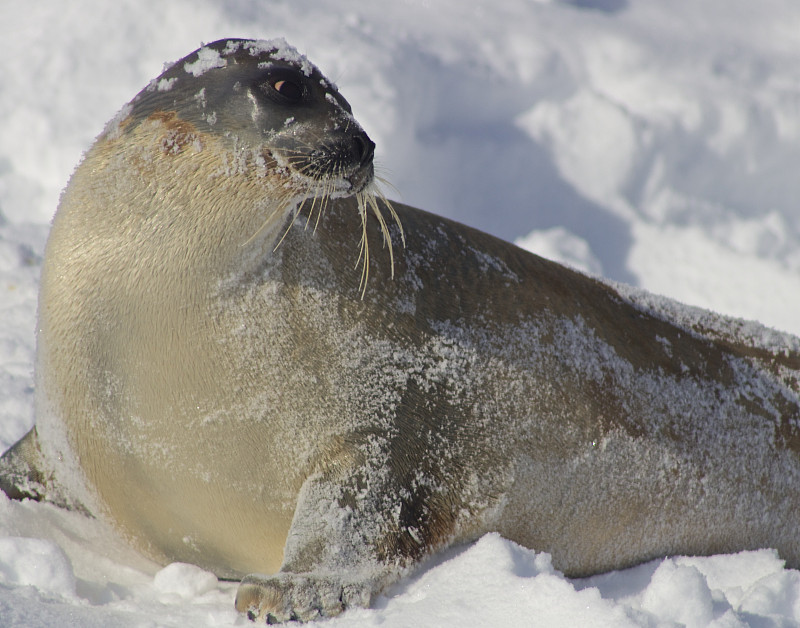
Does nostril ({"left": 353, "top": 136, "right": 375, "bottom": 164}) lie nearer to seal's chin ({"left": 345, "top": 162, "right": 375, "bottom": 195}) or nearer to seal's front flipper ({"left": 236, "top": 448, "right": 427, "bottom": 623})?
seal's chin ({"left": 345, "top": 162, "right": 375, "bottom": 195})

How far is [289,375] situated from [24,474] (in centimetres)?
118

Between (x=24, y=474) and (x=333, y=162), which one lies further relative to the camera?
(x=24, y=474)

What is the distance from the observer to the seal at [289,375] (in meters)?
2.41

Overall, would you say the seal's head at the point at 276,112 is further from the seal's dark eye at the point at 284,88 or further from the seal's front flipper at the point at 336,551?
the seal's front flipper at the point at 336,551

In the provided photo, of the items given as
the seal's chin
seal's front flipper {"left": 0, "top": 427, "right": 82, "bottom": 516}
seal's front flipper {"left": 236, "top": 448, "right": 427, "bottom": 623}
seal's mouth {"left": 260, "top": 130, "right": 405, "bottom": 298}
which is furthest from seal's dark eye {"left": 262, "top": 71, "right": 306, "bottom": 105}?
seal's front flipper {"left": 0, "top": 427, "right": 82, "bottom": 516}

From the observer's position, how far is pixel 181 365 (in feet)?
8.15

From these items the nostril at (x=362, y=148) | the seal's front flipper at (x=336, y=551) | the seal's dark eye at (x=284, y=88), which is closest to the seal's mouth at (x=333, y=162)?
the nostril at (x=362, y=148)

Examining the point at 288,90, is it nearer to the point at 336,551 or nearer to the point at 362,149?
the point at 362,149

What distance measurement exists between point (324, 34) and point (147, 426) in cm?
536

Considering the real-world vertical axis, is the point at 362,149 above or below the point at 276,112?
below

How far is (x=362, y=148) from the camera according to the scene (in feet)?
7.86

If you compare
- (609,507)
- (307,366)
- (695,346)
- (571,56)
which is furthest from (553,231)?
(307,366)

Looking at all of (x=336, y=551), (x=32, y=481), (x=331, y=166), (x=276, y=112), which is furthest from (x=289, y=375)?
(x=32, y=481)

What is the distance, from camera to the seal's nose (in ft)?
7.80
